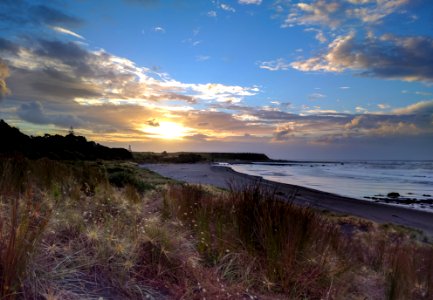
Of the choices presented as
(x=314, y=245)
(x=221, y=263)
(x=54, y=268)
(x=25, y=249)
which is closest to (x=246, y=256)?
(x=221, y=263)

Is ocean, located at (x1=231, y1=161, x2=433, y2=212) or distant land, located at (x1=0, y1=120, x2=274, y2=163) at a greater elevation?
distant land, located at (x1=0, y1=120, x2=274, y2=163)

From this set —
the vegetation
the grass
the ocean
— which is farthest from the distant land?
the vegetation

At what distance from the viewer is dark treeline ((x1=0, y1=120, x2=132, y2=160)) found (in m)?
24.9

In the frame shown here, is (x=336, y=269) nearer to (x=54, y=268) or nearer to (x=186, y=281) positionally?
(x=186, y=281)

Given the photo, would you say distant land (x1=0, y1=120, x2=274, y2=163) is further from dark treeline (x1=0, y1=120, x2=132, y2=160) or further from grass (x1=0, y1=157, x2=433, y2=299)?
grass (x1=0, y1=157, x2=433, y2=299)

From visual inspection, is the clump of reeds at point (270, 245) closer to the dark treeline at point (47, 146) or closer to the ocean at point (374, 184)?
the dark treeline at point (47, 146)

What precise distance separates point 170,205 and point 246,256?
3595mm

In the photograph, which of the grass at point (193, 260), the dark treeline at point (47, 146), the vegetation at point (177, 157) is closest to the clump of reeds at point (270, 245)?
the grass at point (193, 260)

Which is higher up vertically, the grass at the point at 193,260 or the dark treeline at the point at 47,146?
the dark treeline at the point at 47,146

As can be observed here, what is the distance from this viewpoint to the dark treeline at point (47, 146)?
81.8 feet

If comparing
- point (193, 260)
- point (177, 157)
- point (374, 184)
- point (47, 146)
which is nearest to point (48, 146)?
point (47, 146)

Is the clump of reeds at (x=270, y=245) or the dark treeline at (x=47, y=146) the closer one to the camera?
the clump of reeds at (x=270, y=245)

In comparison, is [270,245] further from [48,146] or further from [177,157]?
[177,157]

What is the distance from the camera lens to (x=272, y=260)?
511 centimetres
